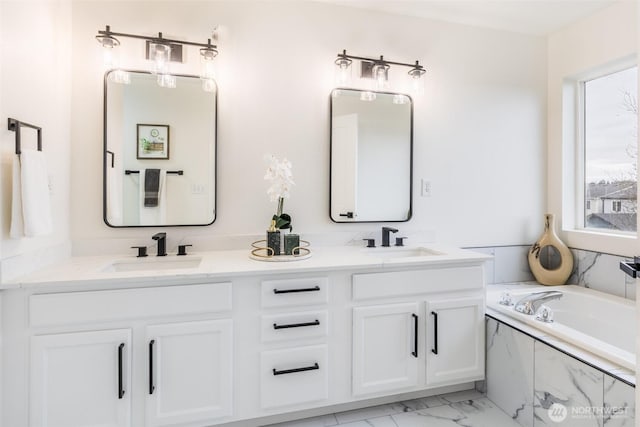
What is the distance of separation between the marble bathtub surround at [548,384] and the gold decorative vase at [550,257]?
0.91m

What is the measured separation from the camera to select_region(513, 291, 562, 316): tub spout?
7.30 feet

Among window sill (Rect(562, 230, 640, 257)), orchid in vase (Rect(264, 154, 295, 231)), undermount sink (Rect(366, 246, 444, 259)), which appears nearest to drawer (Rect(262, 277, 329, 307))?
orchid in vase (Rect(264, 154, 295, 231))

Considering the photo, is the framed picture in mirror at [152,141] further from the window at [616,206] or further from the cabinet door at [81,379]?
the window at [616,206]

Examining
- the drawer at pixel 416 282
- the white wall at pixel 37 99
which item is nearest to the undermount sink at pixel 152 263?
the white wall at pixel 37 99

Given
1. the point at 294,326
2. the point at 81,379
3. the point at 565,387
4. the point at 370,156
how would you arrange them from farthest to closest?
the point at 370,156 < the point at 294,326 < the point at 565,387 < the point at 81,379

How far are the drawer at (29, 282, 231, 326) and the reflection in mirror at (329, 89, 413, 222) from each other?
1.00 metres

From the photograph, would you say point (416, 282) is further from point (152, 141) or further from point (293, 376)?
point (152, 141)

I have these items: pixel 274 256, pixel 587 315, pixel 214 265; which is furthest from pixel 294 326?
Answer: pixel 587 315

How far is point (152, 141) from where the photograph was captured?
1.98m

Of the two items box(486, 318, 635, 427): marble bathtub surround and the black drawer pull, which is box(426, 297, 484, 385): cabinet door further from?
the black drawer pull

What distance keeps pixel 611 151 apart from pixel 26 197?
11.4 feet

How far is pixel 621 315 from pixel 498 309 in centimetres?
78

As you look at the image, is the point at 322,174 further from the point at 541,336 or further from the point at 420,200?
the point at 541,336

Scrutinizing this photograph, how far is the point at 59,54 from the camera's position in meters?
1.81
